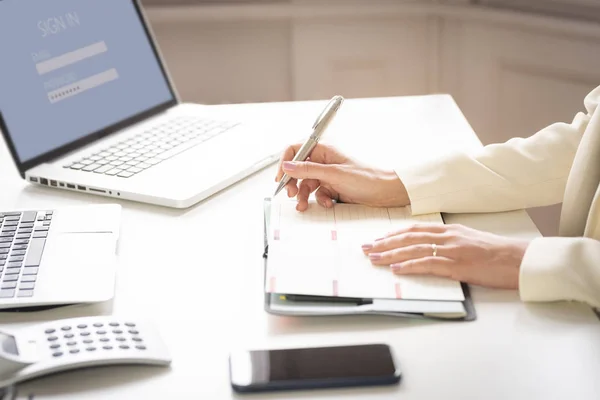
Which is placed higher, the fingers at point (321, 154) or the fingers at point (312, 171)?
the fingers at point (321, 154)

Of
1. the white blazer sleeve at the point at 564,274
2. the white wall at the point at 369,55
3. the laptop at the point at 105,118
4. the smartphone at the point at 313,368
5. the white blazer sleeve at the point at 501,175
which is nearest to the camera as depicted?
the smartphone at the point at 313,368

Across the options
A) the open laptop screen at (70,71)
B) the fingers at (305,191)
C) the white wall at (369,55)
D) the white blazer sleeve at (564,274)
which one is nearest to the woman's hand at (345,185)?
the fingers at (305,191)

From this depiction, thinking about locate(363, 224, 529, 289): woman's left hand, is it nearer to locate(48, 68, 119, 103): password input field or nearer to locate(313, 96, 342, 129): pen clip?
locate(313, 96, 342, 129): pen clip

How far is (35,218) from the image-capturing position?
1.08 m

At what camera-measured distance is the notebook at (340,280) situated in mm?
872

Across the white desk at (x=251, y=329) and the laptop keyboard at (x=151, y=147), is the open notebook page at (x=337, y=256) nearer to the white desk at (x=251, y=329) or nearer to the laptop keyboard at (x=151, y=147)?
the white desk at (x=251, y=329)

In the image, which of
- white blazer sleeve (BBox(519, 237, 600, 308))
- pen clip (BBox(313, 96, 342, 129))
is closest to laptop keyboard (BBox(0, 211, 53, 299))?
pen clip (BBox(313, 96, 342, 129))

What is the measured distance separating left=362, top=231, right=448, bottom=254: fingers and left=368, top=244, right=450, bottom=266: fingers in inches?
0.4

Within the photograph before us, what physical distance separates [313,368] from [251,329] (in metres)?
0.10

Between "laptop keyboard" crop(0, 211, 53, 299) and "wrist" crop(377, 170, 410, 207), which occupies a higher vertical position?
"wrist" crop(377, 170, 410, 207)

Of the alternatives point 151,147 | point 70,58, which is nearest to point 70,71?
point 70,58

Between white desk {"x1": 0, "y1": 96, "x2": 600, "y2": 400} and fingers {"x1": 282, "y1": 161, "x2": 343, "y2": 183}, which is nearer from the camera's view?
white desk {"x1": 0, "y1": 96, "x2": 600, "y2": 400}

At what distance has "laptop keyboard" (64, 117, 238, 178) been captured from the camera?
126 centimetres

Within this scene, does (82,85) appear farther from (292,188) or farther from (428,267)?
(428,267)
